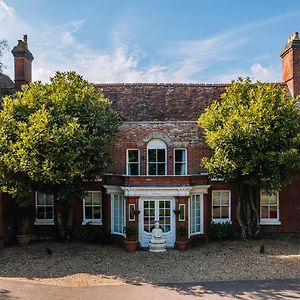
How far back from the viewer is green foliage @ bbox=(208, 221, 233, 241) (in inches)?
862

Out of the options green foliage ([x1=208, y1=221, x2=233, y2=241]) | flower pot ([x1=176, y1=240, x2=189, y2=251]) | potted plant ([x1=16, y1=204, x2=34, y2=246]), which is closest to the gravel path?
flower pot ([x1=176, y1=240, x2=189, y2=251])

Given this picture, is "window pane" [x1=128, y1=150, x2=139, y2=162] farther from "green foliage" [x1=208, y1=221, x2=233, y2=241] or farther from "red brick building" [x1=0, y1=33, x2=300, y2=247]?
"green foliage" [x1=208, y1=221, x2=233, y2=241]

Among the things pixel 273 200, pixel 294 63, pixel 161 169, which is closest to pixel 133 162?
pixel 161 169

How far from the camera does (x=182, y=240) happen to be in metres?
19.9

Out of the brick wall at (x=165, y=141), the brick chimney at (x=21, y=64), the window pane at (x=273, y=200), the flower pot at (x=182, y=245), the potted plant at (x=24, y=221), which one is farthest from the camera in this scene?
the brick chimney at (x=21, y=64)

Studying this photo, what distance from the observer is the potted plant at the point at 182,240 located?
64.8 ft

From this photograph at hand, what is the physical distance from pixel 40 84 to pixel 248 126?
36.2 ft

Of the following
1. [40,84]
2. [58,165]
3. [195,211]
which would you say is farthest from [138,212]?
[40,84]

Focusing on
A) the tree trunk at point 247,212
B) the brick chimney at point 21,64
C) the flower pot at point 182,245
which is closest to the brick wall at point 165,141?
the tree trunk at point 247,212

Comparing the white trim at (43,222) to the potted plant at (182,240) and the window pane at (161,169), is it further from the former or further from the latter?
the potted plant at (182,240)

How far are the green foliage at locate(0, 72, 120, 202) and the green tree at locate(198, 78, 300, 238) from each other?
18.9ft

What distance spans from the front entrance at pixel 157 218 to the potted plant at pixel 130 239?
632mm

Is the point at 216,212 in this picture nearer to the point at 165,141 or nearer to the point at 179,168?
the point at 179,168

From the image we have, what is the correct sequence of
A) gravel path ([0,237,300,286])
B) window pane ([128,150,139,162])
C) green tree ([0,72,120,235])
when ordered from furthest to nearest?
1. window pane ([128,150,139,162])
2. green tree ([0,72,120,235])
3. gravel path ([0,237,300,286])
